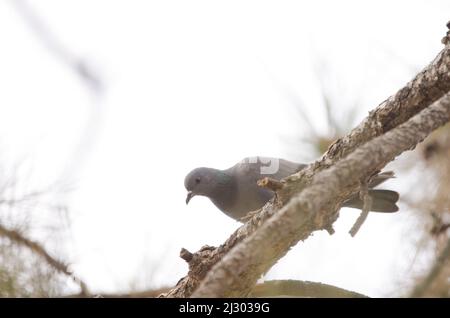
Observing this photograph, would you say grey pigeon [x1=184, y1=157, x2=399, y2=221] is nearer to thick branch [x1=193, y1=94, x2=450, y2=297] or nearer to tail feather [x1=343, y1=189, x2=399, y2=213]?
tail feather [x1=343, y1=189, x2=399, y2=213]

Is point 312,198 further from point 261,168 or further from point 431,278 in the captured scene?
point 261,168

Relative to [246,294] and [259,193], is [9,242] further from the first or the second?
[259,193]

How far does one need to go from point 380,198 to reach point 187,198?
7.45 ft

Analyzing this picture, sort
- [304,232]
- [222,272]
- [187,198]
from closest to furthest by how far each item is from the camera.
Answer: [222,272]
[304,232]
[187,198]

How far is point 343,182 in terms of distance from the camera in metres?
2.04

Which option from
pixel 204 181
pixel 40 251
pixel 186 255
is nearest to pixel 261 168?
pixel 204 181

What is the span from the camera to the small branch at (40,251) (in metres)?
3.70

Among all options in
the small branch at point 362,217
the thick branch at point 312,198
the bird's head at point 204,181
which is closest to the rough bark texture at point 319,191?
the thick branch at point 312,198

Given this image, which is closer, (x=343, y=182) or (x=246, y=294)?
(x=343, y=182)

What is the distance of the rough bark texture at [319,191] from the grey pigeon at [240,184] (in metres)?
2.06

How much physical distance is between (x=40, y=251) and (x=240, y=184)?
10.2 ft

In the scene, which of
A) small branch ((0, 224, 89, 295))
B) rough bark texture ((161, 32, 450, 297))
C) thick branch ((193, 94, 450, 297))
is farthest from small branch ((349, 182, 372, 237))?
small branch ((0, 224, 89, 295))

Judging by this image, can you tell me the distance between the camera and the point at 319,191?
1.98m
